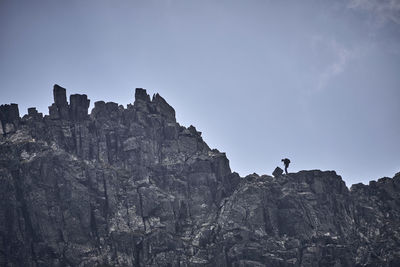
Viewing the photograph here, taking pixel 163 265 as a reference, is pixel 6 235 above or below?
above

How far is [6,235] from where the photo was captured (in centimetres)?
19612

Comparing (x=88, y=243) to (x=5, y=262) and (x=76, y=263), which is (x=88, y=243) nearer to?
(x=76, y=263)

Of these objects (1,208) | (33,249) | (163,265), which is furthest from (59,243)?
(163,265)

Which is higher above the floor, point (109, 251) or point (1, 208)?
point (1, 208)

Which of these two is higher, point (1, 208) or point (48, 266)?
point (1, 208)

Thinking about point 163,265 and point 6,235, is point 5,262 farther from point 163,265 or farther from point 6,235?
point 163,265

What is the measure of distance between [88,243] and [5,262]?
28112mm

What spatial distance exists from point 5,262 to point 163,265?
175 ft

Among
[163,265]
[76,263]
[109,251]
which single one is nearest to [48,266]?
[76,263]

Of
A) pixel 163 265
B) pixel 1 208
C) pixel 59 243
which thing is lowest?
pixel 163 265

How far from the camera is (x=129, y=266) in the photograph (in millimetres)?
196250

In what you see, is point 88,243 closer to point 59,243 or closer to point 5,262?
point 59,243

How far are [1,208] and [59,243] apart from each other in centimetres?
2441

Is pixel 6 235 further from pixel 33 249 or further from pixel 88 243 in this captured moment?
pixel 88 243
